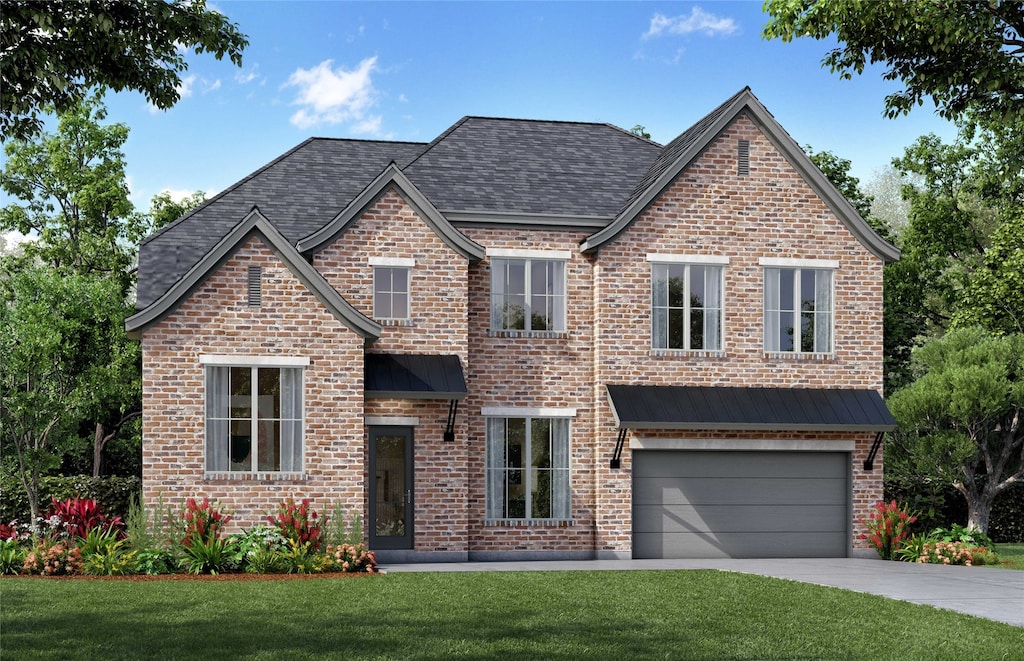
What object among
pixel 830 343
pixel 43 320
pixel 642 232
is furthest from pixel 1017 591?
pixel 43 320

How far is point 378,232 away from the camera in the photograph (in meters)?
23.3

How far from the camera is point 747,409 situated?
23.8 m

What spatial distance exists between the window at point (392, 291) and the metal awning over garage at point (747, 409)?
14.5 ft

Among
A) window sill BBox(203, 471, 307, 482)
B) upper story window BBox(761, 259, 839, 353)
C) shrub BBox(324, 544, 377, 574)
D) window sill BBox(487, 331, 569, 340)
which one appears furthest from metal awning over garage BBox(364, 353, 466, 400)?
upper story window BBox(761, 259, 839, 353)

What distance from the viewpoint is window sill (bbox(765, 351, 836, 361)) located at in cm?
2450

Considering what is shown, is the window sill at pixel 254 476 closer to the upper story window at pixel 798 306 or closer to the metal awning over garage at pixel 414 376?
the metal awning over garage at pixel 414 376

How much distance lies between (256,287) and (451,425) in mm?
4589

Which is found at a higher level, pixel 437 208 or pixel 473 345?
pixel 437 208

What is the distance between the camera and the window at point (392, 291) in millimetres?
23422

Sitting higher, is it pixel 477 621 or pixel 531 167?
pixel 531 167

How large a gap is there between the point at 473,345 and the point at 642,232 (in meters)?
4.10

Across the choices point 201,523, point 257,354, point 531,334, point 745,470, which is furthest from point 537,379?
point 201,523

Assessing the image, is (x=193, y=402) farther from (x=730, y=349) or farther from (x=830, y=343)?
(x=830, y=343)

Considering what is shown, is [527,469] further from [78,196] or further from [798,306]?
[78,196]
